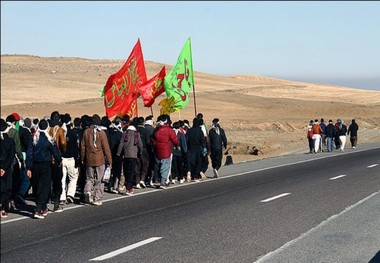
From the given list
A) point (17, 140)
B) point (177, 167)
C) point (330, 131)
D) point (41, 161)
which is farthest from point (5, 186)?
point (330, 131)

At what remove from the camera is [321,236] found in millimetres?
10172

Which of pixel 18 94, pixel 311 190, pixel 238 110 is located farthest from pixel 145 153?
pixel 18 94

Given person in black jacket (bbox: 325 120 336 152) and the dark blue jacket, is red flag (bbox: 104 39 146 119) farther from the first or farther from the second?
person in black jacket (bbox: 325 120 336 152)

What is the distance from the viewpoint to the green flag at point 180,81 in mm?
24547

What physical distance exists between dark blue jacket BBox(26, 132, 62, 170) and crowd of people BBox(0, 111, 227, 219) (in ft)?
0.04

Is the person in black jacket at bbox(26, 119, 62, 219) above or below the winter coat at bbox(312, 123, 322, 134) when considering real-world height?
above

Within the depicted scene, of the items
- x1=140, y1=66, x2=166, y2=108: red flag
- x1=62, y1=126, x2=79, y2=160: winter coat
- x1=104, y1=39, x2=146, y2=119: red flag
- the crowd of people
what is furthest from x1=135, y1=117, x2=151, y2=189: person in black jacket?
x1=140, y1=66, x2=166, y2=108: red flag

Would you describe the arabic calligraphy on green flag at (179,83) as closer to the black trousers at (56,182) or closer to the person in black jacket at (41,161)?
the black trousers at (56,182)

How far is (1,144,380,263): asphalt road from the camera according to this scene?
8.97m

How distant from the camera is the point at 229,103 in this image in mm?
90562

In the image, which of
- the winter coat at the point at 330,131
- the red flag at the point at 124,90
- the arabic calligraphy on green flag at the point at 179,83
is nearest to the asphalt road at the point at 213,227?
the red flag at the point at 124,90

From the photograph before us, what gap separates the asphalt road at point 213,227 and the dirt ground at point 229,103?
19.5 meters

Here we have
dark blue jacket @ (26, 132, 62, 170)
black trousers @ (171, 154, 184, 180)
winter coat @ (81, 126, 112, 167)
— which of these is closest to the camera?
dark blue jacket @ (26, 132, 62, 170)

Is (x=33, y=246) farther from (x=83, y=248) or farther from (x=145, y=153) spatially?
(x=145, y=153)
